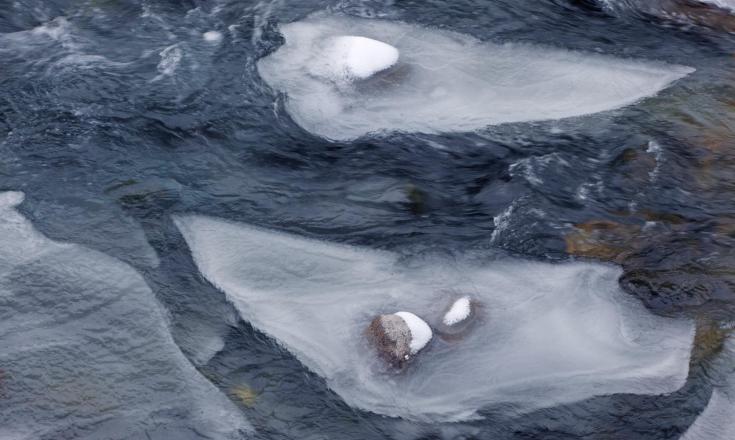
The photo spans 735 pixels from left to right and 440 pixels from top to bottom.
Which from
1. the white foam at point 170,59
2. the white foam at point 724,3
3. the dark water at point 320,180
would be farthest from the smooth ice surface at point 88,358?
the white foam at point 724,3

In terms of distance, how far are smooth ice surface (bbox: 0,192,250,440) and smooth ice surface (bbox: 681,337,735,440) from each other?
11.0ft

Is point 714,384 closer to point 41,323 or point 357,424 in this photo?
point 357,424

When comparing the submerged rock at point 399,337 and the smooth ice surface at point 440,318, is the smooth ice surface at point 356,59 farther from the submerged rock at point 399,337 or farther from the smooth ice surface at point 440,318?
the submerged rock at point 399,337

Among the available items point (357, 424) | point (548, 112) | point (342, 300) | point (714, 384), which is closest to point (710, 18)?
point (548, 112)

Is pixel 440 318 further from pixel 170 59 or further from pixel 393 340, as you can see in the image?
pixel 170 59

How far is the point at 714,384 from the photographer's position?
6.26 m

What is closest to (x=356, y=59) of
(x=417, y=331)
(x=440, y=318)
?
(x=440, y=318)

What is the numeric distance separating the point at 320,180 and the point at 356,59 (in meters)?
1.75

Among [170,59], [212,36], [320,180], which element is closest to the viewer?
[320,180]

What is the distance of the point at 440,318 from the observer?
6.62m

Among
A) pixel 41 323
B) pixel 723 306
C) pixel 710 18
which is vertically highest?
pixel 710 18

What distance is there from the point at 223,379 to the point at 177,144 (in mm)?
3047

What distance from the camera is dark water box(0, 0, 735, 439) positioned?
6266mm

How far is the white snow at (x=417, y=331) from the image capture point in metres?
6.32
